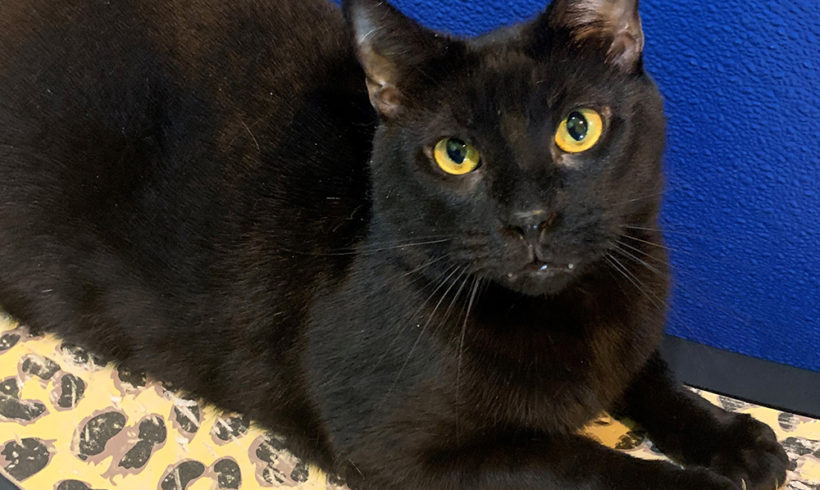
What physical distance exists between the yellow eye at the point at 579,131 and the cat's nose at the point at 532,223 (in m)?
0.08

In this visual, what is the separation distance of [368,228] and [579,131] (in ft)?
0.99

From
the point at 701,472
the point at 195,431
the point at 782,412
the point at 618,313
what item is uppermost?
the point at 618,313

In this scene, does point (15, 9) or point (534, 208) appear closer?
point (534, 208)

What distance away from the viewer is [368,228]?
0.93 metres

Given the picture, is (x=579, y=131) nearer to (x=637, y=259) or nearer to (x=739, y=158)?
(x=637, y=259)

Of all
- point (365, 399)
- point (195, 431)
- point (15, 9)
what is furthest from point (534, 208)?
point (15, 9)

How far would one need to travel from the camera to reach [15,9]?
3.58 ft

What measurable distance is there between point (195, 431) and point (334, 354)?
312 millimetres

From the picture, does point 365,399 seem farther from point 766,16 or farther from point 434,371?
point 766,16

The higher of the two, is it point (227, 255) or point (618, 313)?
point (618, 313)

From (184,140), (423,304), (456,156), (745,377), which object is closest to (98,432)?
(184,140)

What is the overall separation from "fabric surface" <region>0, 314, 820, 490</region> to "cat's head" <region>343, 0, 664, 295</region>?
1.40 feet

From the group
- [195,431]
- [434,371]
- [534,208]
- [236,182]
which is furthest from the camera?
[195,431]

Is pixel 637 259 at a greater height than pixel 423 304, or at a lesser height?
greater
